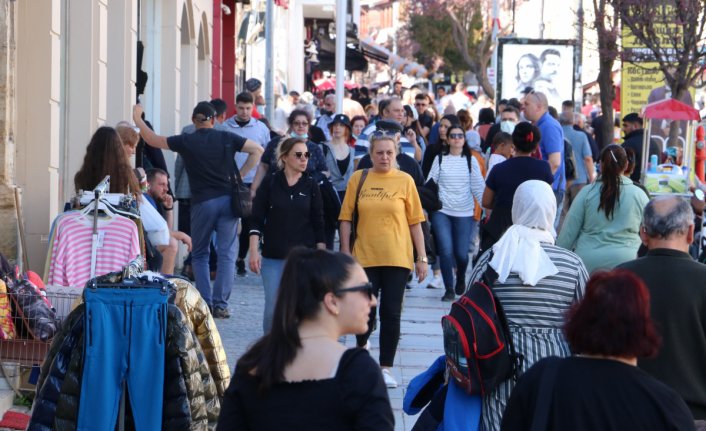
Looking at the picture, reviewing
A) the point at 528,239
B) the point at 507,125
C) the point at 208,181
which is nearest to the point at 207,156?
the point at 208,181

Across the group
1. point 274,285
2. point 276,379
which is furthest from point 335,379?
point 274,285

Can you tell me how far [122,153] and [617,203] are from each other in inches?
123

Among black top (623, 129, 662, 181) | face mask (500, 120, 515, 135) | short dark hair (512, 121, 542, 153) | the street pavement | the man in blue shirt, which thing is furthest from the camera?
black top (623, 129, 662, 181)

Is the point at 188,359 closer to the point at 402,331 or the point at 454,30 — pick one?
the point at 402,331

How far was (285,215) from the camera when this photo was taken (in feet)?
29.3

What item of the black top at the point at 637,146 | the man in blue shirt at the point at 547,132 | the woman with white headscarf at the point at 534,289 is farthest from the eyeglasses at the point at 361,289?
the black top at the point at 637,146

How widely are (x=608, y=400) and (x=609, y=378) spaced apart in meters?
0.06

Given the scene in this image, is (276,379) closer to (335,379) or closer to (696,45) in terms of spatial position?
(335,379)

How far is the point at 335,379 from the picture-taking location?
3.59 meters

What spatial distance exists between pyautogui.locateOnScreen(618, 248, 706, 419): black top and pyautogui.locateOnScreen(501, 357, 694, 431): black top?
125cm

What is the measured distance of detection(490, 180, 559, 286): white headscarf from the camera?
5.66 metres

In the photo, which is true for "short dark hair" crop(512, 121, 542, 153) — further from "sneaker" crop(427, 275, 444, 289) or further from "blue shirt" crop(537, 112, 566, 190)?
"sneaker" crop(427, 275, 444, 289)

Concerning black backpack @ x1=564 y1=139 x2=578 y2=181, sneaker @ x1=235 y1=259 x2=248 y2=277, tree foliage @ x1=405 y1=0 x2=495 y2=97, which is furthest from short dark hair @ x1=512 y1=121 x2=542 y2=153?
tree foliage @ x1=405 y1=0 x2=495 y2=97

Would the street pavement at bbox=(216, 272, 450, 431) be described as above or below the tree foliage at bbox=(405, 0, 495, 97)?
below
